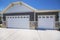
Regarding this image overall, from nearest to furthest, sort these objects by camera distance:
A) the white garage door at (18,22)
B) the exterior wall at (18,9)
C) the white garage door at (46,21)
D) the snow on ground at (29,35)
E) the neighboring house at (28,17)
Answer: the snow on ground at (29,35), the white garage door at (46,21), the neighboring house at (28,17), the white garage door at (18,22), the exterior wall at (18,9)

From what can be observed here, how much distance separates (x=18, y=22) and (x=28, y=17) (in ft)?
5.72

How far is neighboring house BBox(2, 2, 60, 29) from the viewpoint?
43.6ft

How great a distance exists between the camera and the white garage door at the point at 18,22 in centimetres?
1405

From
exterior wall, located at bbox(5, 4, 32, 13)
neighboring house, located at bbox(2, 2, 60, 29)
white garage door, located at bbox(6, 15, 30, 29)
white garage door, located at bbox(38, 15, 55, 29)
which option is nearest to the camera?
white garage door, located at bbox(38, 15, 55, 29)

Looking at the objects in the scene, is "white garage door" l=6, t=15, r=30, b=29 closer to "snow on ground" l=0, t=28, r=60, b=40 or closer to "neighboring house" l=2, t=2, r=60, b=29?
"neighboring house" l=2, t=2, r=60, b=29

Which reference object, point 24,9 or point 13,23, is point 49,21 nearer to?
point 24,9

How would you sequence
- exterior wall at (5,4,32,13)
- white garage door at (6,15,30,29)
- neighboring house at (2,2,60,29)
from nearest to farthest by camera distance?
neighboring house at (2,2,60,29)
white garage door at (6,15,30,29)
exterior wall at (5,4,32,13)

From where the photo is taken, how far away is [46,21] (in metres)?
13.4

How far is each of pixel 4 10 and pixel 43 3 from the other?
6.52m

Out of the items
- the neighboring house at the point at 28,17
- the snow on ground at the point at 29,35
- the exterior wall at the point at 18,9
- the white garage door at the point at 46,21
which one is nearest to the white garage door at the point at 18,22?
the neighboring house at the point at 28,17

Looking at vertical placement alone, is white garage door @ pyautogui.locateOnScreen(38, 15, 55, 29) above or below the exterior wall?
below

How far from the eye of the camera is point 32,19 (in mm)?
14070

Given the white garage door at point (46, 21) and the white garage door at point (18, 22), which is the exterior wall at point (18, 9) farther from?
the white garage door at point (46, 21)

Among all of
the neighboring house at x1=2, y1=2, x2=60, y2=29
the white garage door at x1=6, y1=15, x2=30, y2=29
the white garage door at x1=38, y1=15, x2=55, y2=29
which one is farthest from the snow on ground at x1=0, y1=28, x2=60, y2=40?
the white garage door at x1=6, y1=15, x2=30, y2=29
